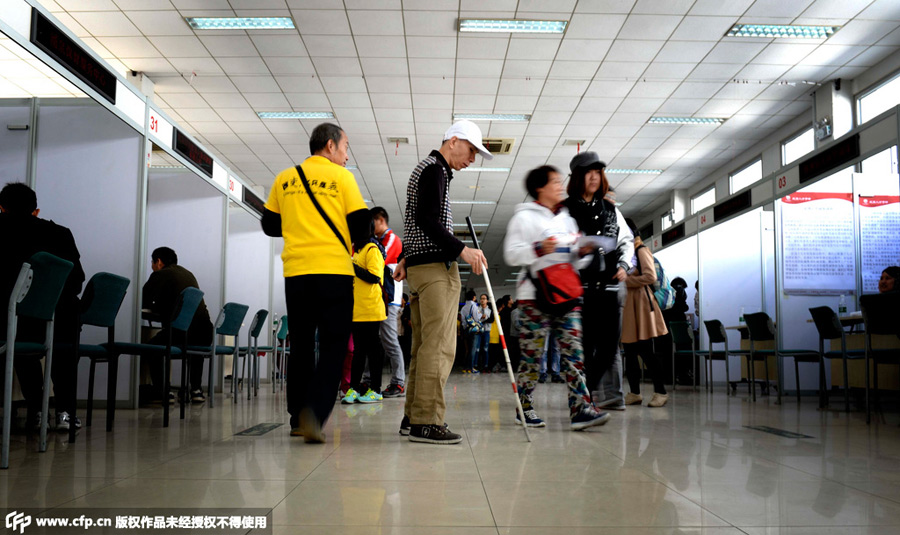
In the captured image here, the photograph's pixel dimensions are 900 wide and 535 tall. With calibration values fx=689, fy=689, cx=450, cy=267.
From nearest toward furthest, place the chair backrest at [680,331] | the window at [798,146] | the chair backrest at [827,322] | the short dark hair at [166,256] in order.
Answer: the chair backrest at [827,322] < the short dark hair at [166,256] < the chair backrest at [680,331] < the window at [798,146]

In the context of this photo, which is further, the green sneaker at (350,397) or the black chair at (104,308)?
the green sneaker at (350,397)

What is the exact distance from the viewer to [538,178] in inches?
142

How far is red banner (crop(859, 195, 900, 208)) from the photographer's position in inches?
253

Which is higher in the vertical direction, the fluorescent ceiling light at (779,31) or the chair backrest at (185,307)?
the fluorescent ceiling light at (779,31)

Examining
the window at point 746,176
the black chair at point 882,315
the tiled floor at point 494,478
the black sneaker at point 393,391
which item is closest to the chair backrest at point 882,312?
the black chair at point 882,315

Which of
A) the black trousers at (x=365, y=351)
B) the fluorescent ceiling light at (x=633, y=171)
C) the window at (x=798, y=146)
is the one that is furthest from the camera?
the fluorescent ceiling light at (x=633, y=171)

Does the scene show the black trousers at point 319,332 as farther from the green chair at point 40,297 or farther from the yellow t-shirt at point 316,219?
the green chair at point 40,297

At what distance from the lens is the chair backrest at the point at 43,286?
267cm

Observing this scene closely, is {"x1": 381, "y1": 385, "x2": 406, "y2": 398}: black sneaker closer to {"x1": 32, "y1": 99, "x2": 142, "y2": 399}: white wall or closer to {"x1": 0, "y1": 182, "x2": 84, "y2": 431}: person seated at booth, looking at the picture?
{"x1": 32, "y1": 99, "x2": 142, "y2": 399}: white wall

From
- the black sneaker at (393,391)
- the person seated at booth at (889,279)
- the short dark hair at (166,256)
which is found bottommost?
the black sneaker at (393,391)

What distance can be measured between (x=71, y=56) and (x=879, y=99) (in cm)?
881

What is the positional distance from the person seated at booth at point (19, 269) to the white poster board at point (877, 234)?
655 cm

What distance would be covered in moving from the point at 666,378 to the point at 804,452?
737cm

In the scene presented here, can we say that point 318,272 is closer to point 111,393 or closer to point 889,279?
point 111,393
